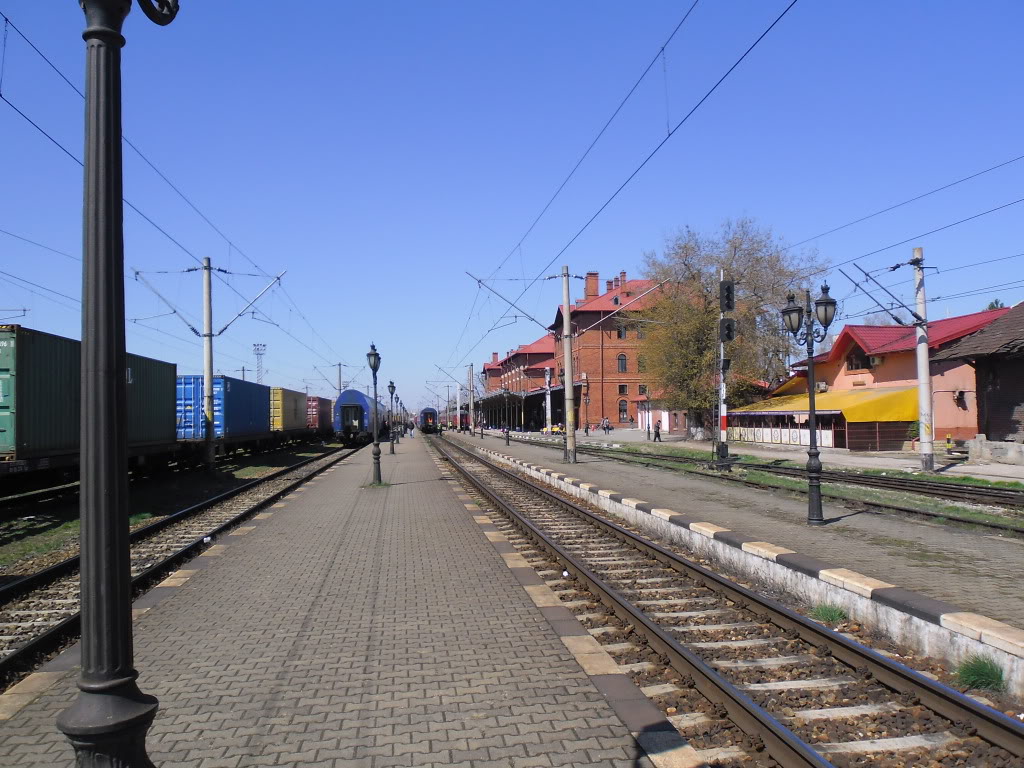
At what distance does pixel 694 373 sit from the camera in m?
48.2

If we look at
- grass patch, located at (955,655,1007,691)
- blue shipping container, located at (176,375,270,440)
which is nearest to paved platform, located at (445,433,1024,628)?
grass patch, located at (955,655,1007,691)

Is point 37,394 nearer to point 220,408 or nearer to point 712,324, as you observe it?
point 220,408

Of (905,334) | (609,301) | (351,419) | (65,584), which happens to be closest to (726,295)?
(65,584)

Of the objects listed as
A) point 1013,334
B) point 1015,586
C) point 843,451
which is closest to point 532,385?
point 843,451

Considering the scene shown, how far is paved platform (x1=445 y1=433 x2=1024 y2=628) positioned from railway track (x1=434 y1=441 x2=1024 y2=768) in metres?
1.58

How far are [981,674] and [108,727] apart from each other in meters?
5.05

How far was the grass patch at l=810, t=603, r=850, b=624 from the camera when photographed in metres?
6.71

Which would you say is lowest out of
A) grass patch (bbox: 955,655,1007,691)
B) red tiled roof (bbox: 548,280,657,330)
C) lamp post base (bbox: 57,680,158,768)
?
grass patch (bbox: 955,655,1007,691)

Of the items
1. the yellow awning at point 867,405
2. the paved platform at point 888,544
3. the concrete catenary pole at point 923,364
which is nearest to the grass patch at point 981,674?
the paved platform at point 888,544

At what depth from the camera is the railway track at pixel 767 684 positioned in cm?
406

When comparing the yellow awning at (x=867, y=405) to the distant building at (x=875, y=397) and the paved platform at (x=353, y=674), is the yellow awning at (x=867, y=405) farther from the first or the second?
the paved platform at (x=353, y=674)

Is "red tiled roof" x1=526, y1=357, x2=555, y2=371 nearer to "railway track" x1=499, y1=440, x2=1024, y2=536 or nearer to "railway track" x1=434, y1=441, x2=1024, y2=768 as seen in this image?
"railway track" x1=499, y1=440, x2=1024, y2=536

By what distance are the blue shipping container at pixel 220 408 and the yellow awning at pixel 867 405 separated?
26.2 m

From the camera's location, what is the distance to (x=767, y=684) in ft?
17.1
